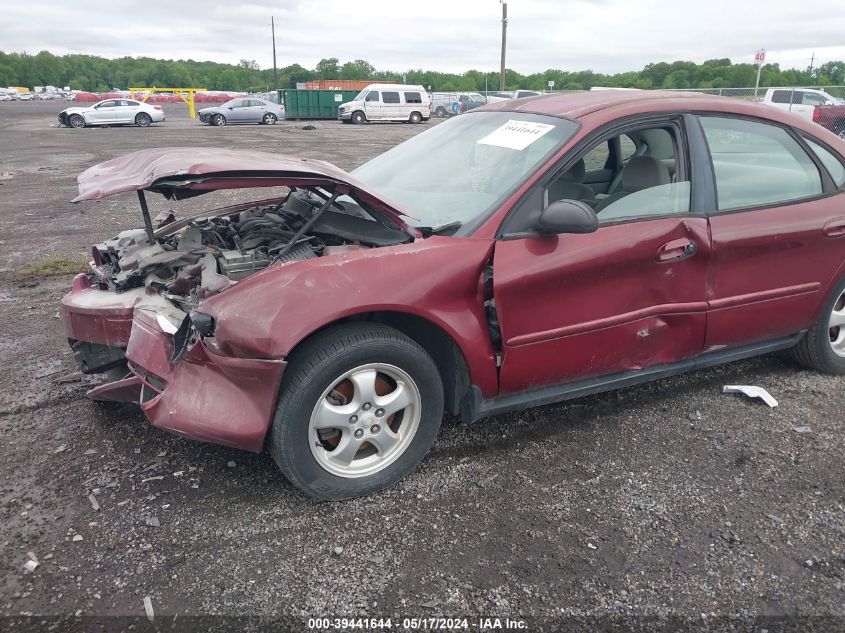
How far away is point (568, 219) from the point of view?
2.70 metres

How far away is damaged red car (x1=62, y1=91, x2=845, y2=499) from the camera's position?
2.53 m

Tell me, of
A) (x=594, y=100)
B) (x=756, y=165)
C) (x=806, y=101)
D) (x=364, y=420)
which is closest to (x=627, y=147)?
(x=594, y=100)

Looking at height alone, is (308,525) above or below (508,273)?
below

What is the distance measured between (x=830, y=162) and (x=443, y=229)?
2.40 metres

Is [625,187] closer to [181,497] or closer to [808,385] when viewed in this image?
[808,385]

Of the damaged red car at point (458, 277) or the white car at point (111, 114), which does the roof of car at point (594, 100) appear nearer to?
the damaged red car at point (458, 277)

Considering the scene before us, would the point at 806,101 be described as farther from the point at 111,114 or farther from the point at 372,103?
the point at 111,114

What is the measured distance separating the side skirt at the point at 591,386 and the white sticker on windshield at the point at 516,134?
3.92 feet

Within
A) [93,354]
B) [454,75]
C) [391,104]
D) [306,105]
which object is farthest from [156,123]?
[454,75]

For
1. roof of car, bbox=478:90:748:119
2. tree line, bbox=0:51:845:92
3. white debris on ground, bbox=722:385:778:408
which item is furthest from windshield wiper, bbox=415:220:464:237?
tree line, bbox=0:51:845:92

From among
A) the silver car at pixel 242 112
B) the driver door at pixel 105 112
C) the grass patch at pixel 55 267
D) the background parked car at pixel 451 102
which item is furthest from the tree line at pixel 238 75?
the grass patch at pixel 55 267

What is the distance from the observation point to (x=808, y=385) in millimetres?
3816

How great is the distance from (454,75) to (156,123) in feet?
214

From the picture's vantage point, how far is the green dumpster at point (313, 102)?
36.4 meters
